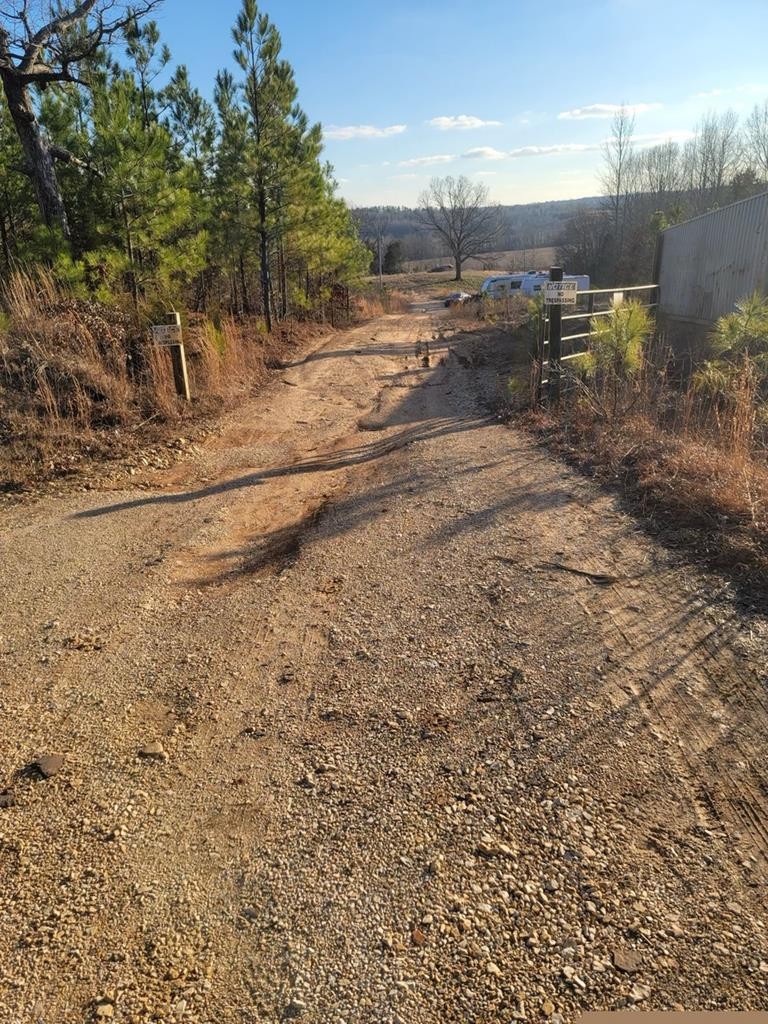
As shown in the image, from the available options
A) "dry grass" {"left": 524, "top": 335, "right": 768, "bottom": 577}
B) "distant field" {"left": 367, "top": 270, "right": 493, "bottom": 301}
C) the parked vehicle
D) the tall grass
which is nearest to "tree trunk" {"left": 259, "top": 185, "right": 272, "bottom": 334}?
the tall grass

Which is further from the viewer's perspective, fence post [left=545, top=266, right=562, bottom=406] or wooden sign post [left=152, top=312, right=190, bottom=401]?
wooden sign post [left=152, top=312, right=190, bottom=401]

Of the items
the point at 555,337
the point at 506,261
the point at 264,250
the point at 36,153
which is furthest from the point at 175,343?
the point at 506,261

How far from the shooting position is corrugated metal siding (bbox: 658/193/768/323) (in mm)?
12947

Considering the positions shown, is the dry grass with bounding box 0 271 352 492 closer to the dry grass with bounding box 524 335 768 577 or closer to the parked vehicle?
the dry grass with bounding box 524 335 768 577

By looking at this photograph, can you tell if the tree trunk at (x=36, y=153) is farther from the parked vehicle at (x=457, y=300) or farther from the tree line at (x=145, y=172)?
the parked vehicle at (x=457, y=300)

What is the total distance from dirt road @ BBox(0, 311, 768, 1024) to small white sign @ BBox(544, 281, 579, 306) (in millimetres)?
4068

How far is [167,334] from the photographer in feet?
29.2

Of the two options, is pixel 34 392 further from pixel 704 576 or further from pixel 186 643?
pixel 704 576

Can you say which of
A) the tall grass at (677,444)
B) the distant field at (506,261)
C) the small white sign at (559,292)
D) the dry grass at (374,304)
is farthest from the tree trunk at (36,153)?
the distant field at (506,261)

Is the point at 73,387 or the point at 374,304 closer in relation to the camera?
the point at 73,387

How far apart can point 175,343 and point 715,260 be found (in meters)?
12.1

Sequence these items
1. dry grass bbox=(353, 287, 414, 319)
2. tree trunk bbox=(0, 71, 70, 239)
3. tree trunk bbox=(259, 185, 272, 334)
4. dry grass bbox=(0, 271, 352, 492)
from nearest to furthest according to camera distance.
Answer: dry grass bbox=(0, 271, 352, 492) < tree trunk bbox=(0, 71, 70, 239) < tree trunk bbox=(259, 185, 272, 334) < dry grass bbox=(353, 287, 414, 319)

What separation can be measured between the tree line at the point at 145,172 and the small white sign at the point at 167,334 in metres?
1.27

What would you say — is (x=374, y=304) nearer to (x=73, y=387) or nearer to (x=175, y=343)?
(x=175, y=343)
